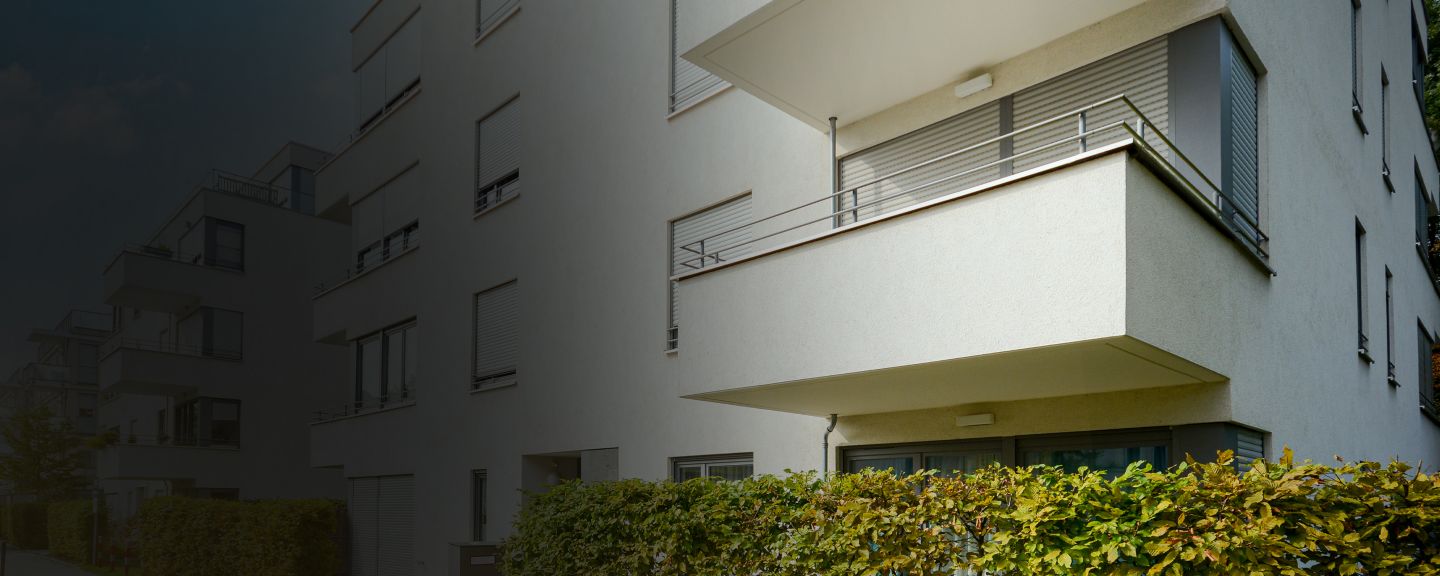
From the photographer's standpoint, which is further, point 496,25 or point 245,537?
point 245,537

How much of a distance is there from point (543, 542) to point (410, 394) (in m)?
9.89

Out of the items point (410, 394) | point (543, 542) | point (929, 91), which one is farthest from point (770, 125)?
point (410, 394)

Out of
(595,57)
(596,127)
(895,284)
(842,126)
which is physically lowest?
(895,284)

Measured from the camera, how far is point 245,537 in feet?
65.2

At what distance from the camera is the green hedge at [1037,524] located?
16.3 ft

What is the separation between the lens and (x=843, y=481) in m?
7.21

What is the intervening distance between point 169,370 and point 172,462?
9.00ft

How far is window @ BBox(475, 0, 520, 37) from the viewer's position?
57.8ft

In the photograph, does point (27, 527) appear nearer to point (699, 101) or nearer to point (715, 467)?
point (715, 467)

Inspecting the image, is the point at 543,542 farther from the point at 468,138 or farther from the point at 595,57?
the point at 468,138

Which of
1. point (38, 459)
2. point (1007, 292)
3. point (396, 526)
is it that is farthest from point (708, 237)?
point (38, 459)

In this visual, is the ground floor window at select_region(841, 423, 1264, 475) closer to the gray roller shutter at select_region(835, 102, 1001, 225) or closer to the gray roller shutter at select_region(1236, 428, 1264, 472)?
the gray roller shutter at select_region(1236, 428, 1264, 472)

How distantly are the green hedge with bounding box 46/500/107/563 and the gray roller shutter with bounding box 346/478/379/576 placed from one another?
1393 cm

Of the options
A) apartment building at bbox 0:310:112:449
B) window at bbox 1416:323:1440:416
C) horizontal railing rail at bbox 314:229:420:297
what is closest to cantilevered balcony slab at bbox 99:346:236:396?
horizontal railing rail at bbox 314:229:420:297
